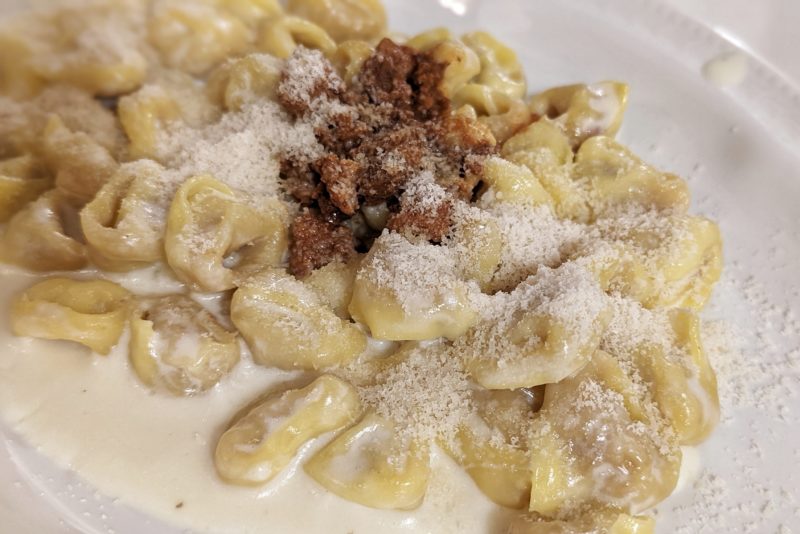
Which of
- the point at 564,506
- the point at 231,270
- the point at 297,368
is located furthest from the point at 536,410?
the point at 231,270

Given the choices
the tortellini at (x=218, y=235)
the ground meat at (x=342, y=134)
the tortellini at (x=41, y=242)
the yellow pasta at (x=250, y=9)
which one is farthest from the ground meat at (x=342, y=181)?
the yellow pasta at (x=250, y=9)

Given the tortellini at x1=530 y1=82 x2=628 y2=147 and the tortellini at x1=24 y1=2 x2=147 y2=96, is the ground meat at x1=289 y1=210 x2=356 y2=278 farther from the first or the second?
the tortellini at x1=24 y1=2 x2=147 y2=96

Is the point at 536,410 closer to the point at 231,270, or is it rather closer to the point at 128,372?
the point at 231,270

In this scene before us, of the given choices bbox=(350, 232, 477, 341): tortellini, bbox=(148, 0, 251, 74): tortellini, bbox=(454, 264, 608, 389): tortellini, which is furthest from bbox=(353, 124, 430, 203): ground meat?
bbox=(148, 0, 251, 74): tortellini

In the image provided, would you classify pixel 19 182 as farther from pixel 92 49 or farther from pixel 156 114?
pixel 92 49

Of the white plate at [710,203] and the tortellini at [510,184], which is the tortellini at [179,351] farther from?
the tortellini at [510,184]

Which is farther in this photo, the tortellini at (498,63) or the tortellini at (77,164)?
the tortellini at (498,63)
